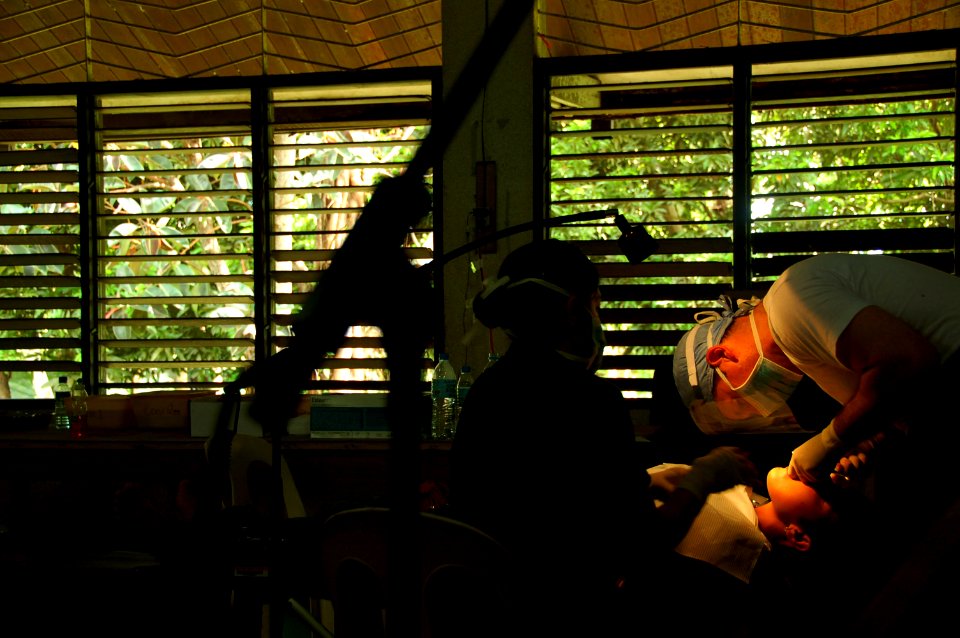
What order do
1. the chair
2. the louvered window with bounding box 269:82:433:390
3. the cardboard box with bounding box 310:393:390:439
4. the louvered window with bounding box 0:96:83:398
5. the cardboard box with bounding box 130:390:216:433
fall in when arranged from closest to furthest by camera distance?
the chair, the cardboard box with bounding box 310:393:390:439, the cardboard box with bounding box 130:390:216:433, the louvered window with bounding box 269:82:433:390, the louvered window with bounding box 0:96:83:398

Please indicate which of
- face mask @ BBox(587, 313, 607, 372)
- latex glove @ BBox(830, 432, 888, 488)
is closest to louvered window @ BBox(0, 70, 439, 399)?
face mask @ BBox(587, 313, 607, 372)

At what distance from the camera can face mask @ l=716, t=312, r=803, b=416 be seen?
7.72 ft

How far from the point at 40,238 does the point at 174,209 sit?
0.63 metres

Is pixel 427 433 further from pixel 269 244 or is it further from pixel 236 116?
pixel 236 116

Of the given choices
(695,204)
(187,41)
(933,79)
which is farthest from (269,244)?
(933,79)

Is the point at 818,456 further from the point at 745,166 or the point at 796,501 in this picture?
the point at 745,166

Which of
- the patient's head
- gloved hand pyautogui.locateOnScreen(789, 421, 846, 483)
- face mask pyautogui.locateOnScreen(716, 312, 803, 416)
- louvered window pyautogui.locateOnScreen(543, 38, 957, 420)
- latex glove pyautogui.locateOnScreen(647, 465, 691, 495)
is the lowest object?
the patient's head

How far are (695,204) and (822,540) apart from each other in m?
2.00

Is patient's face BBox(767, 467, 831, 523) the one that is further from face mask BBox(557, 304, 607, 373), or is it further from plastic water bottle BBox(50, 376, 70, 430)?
plastic water bottle BBox(50, 376, 70, 430)

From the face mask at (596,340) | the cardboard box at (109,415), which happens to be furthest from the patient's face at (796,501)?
the cardboard box at (109,415)

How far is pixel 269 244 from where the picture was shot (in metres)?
4.00

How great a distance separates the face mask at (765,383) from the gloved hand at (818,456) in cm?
20

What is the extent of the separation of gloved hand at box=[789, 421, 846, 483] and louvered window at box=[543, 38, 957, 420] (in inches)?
52.6

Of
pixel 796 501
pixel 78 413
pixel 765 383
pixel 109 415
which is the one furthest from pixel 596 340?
pixel 78 413
